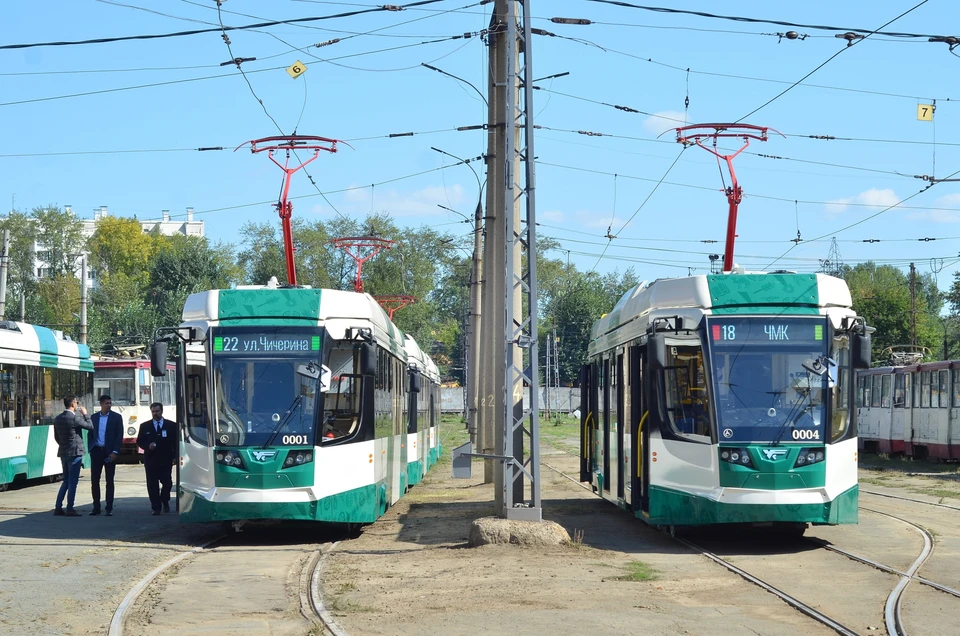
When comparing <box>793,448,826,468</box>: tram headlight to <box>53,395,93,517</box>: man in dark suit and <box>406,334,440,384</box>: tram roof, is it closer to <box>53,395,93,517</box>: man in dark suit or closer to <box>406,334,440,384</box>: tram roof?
<box>53,395,93,517</box>: man in dark suit

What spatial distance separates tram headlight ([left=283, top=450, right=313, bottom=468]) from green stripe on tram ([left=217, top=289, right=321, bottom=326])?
1.50 meters

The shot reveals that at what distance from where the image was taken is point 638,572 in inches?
481

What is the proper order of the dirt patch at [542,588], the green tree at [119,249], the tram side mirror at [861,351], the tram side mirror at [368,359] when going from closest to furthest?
the dirt patch at [542,588] < the tram side mirror at [861,351] < the tram side mirror at [368,359] < the green tree at [119,249]

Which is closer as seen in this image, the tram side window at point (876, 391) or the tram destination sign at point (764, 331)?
the tram destination sign at point (764, 331)

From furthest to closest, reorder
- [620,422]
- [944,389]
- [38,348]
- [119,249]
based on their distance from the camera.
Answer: [119,249] → [944,389] → [38,348] → [620,422]

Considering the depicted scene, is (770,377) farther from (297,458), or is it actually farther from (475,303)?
(475,303)

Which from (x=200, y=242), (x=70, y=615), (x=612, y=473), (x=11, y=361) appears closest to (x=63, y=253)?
(x=200, y=242)

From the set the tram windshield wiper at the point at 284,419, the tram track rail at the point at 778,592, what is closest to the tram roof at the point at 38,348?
the tram windshield wiper at the point at 284,419

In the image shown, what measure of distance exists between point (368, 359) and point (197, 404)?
2.03m

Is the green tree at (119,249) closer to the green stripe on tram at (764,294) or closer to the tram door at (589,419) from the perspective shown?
the tram door at (589,419)

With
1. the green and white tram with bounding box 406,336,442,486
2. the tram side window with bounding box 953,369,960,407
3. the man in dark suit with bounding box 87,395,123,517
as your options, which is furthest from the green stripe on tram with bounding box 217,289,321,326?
the tram side window with bounding box 953,369,960,407

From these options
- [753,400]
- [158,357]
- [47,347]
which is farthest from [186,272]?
[753,400]

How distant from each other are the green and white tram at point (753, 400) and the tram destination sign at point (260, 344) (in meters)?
3.92

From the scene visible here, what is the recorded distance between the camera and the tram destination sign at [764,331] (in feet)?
46.0
